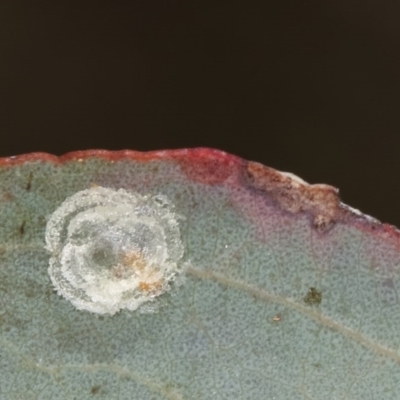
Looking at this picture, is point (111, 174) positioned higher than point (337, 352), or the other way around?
point (111, 174)

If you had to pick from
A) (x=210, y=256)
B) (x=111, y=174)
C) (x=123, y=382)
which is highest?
(x=111, y=174)

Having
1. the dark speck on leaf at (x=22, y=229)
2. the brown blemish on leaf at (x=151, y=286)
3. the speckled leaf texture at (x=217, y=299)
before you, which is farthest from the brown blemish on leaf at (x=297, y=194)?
the dark speck on leaf at (x=22, y=229)

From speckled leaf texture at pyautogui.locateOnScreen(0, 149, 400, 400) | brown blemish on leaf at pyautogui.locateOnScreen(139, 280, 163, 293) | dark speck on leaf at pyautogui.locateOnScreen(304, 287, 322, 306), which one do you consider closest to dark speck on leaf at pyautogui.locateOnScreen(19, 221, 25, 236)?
speckled leaf texture at pyautogui.locateOnScreen(0, 149, 400, 400)

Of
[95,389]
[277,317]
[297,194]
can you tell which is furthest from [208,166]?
[95,389]

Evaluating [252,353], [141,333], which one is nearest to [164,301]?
[141,333]

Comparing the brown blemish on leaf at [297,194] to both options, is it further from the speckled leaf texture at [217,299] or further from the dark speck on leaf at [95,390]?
the dark speck on leaf at [95,390]

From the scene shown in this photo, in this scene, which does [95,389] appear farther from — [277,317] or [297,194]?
[297,194]

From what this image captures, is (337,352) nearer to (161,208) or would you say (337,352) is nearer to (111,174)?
(161,208)
